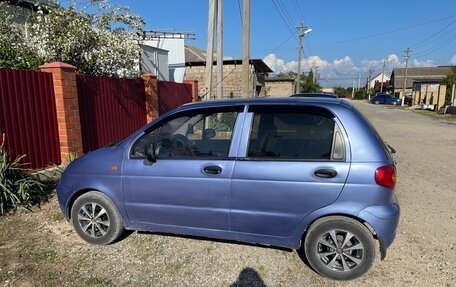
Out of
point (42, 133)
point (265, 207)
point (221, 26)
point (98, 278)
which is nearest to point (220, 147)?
point (265, 207)

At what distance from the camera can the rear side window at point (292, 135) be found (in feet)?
9.71

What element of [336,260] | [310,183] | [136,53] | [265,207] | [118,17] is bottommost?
[336,260]

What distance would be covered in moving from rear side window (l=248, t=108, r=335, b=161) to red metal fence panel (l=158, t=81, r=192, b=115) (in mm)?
7895

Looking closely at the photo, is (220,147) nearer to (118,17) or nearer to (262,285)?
(262,285)

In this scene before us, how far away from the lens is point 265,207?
3051 millimetres

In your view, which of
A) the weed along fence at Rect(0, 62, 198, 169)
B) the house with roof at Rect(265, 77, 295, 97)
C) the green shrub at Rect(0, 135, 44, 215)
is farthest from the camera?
the house with roof at Rect(265, 77, 295, 97)

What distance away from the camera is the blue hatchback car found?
286cm

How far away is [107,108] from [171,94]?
4.09 m

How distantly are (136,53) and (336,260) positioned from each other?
8.27 metres

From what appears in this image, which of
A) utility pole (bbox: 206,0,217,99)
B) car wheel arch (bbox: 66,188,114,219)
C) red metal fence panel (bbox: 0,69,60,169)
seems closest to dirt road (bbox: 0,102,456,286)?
car wheel arch (bbox: 66,188,114,219)

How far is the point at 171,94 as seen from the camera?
11609 millimetres

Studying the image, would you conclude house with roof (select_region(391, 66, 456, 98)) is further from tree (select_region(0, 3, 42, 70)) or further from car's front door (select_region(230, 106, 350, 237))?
car's front door (select_region(230, 106, 350, 237))

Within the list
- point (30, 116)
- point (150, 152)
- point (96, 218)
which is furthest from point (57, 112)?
point (150, 152)

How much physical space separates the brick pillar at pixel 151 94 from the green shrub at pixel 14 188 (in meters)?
4.90
